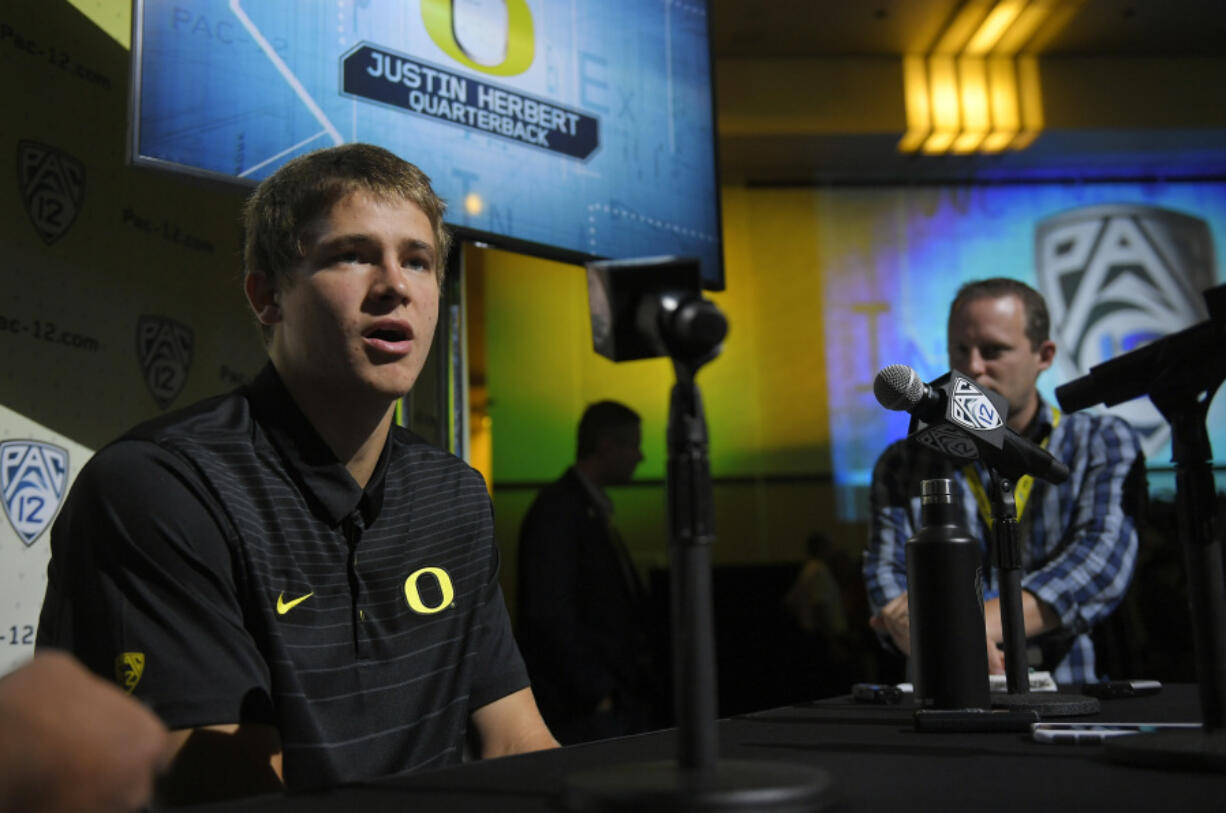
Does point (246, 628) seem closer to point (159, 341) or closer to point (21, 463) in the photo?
point (21, 463)

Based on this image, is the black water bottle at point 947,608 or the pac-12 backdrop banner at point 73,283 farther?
the pac-12 backdrop banner at point 73,283

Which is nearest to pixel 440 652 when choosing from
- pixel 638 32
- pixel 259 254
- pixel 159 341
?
pixel 259 254

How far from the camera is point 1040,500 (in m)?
2.07

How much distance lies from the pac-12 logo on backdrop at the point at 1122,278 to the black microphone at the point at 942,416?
576 centimetres

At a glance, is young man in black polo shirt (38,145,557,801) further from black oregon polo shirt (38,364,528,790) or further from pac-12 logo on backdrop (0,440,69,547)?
pac-12 logo on backdrop (0,440,69,547)

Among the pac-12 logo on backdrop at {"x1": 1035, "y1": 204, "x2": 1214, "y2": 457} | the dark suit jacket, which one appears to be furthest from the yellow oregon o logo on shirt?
the pac-12 logo on backdrop at {"x1": 1035, "y1": 204, "x2": 1214, "y2": 457}

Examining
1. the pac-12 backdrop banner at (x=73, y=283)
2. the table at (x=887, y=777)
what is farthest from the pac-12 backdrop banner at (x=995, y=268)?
the table at (x=887, y=777)

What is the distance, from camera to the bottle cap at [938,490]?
1056 mm

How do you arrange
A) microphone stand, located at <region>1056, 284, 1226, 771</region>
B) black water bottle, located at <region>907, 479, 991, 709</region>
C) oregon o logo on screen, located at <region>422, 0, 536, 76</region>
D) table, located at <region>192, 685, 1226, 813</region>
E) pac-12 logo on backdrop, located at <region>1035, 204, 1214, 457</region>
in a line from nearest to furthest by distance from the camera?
table, located at <region>192, 685, 1226, 813</region> → microphone stand, located at <region>1056, 284, 1226, 771</region> → black water bottle, located at <region>907, 479, 991, 709</region> → oregon o logo on screen, located at <region>422, 0, 536, 76</region> → pac-12 logo on backdrop, located at <region>1035, 204, 1214, 457</region>

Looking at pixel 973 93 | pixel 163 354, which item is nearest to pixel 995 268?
pixel 973 93

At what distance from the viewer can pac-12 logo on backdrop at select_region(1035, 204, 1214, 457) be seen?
651cm

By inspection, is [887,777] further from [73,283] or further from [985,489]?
[73,283]

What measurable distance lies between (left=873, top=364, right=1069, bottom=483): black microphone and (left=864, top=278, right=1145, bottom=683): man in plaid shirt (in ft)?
2.16

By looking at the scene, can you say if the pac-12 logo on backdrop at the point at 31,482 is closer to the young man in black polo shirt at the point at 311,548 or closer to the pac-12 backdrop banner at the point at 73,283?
the pac-12 backdrop banner at the point at 73,283
